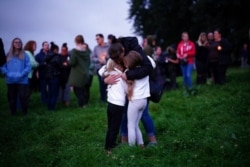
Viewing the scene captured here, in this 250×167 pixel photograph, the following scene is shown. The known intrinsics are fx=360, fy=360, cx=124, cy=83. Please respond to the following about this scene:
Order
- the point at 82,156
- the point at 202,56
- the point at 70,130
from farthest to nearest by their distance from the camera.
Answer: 1. the point at 202,56
2. the point at 70,130
3. the point at 82,156

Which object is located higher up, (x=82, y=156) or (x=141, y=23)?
(x=141, y=23)

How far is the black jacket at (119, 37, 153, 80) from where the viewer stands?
19.8 feet

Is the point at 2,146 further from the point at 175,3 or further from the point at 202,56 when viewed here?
the point at 175,3

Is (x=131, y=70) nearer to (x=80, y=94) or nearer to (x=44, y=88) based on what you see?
(x=80, y=94)

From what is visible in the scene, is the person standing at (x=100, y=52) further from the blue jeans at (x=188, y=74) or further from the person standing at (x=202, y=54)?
the person standing at (x=202, y=54)

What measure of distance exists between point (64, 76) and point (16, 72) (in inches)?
99.9

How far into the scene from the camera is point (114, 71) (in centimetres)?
616

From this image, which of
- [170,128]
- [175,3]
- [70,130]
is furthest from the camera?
[175,3]

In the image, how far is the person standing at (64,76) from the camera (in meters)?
12.6

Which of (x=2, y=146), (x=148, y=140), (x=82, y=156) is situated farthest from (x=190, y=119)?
(x=2, y=146)

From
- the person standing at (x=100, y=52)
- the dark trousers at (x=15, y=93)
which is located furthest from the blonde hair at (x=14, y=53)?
the person standing at (x=100, y=52)

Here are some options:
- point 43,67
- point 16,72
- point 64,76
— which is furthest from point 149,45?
point 43,67

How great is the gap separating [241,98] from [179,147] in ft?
13.6

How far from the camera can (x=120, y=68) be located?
621 cm
